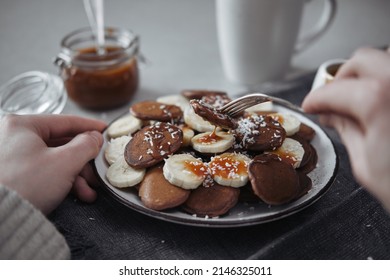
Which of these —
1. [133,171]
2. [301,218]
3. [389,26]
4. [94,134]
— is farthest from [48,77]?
[389,26]

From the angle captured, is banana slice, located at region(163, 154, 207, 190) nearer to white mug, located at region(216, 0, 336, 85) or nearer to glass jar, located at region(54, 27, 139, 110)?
glass jar, located at region(54, 27, 139, 110)

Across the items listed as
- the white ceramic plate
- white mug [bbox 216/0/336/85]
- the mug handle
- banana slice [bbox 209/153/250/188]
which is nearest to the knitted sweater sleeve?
the white ceramic plate

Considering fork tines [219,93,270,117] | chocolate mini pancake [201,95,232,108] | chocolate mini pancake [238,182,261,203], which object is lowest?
chocolate mini pancake [238,182,261,203]

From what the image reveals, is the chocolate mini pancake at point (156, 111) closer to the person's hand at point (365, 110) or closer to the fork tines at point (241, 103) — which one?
the fork tines at point (241, 103)

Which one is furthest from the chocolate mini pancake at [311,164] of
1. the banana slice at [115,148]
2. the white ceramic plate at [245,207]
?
the banana slice at [115,148]

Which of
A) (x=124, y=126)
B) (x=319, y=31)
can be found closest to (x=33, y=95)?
(x=124, y=126)
